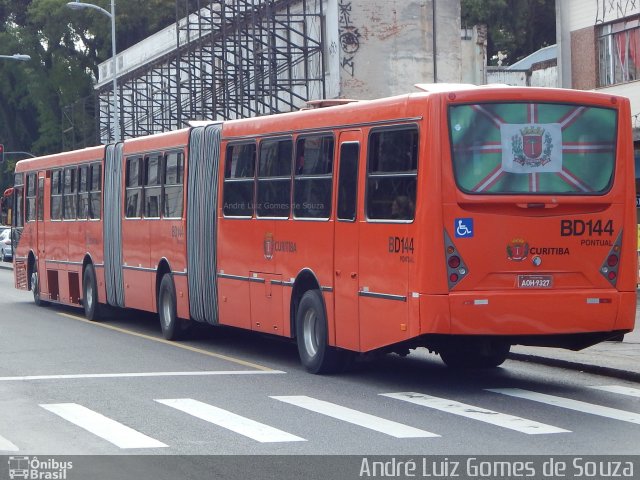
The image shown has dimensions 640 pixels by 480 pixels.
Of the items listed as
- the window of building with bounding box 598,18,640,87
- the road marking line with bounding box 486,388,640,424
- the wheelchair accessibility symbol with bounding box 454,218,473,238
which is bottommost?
the road marking line with bounding box 486,388,640,424

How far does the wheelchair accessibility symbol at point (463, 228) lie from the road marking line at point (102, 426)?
3.82 m

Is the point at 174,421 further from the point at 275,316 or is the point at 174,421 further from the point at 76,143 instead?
the point at 76,143

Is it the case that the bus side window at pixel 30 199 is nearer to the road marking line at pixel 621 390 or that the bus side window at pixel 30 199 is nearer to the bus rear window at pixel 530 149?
the bus rear window at pixel 530 149

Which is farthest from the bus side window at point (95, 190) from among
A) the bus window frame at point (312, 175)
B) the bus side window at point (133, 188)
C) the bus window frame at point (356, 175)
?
the bus window frame at point (356, 175)

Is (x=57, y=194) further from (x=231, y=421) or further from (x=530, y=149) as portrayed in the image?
(x=231, y=421)

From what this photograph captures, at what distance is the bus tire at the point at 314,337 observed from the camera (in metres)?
15.0

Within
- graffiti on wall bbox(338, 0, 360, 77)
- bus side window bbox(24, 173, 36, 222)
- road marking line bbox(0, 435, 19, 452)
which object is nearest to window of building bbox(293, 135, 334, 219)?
road marking line bbox(0, 435, 19, 452)

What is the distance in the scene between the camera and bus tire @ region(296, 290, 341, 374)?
49.1 feet

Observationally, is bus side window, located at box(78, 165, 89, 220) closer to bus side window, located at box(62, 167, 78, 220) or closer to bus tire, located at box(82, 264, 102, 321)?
bus side window, located at box(62, 167, 78, 220)

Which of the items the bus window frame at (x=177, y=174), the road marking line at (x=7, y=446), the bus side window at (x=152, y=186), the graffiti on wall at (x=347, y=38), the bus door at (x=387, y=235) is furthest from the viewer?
the graffiti on wall at (x=347, y=38)

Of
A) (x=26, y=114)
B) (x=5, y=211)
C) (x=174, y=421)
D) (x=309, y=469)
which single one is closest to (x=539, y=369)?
(x=174, y=421)

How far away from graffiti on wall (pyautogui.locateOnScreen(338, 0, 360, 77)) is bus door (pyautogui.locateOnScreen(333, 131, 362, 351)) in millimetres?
26780

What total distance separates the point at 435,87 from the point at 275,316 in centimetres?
401

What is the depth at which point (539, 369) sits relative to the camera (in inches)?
626
